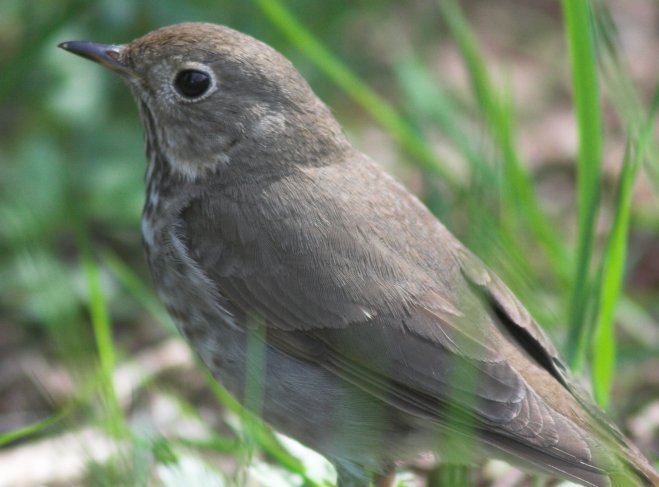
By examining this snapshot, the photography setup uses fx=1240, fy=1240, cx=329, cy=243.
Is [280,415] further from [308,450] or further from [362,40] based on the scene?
[362,40]

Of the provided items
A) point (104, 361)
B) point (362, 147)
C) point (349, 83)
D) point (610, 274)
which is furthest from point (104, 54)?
point (362, 147)

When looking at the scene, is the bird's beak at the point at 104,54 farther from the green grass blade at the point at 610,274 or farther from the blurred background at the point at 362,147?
the green grass blade at the point at 610,274

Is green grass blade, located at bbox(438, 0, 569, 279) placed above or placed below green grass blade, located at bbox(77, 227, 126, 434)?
above

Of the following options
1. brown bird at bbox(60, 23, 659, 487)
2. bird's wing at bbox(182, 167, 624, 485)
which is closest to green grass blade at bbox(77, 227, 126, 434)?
brown bird at bbox(60, 23, 659, 487)

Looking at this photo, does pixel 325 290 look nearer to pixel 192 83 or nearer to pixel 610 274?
pixel 192 83

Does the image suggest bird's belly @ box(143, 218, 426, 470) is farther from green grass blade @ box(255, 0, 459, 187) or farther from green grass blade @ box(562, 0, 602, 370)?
green grass blade @ box(255, 0, 459, 187)

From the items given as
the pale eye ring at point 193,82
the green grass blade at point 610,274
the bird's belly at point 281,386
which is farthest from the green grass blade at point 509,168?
the bird's belly at point 281,386

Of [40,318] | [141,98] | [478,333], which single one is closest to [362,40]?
[40,318]
